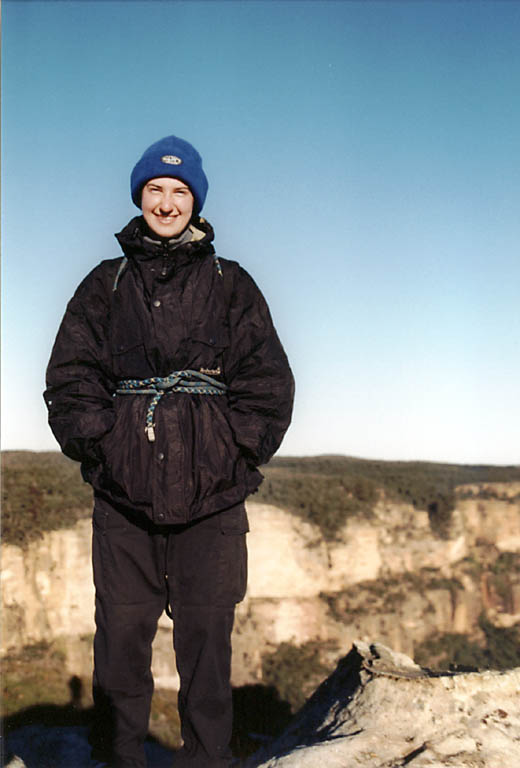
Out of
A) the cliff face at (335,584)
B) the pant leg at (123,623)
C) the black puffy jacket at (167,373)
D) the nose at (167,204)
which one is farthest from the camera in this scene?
the cliff face at (335,584)

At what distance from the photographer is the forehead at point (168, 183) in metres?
2.81

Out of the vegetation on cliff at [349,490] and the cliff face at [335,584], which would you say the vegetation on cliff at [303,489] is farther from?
the cliff face at [335,584]

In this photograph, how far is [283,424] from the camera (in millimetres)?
2779

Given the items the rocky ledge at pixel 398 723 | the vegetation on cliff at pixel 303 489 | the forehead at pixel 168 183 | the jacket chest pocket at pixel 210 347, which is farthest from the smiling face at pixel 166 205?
the vegetation on cliff at pixel 303 489

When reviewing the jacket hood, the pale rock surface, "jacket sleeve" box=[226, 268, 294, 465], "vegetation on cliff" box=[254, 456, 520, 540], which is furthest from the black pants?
"vegetation on cliff" box=[254, 456, 520, 540]

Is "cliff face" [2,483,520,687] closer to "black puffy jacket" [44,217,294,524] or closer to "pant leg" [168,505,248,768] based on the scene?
"pant leg" [168,505,248,768]

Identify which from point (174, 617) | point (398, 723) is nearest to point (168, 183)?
→ point (174, 617)

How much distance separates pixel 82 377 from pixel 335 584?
15.9m

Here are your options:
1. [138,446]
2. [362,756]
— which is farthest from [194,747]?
[138,446]

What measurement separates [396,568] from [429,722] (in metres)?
15.6

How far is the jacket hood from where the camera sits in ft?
9.09

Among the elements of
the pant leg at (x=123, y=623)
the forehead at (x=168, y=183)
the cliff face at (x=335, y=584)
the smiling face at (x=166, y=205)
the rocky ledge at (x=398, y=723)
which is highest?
the forehead at (x=168, y=183)

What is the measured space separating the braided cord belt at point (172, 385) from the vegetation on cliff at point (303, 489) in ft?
42.7

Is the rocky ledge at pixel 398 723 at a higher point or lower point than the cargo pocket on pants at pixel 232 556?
lower
